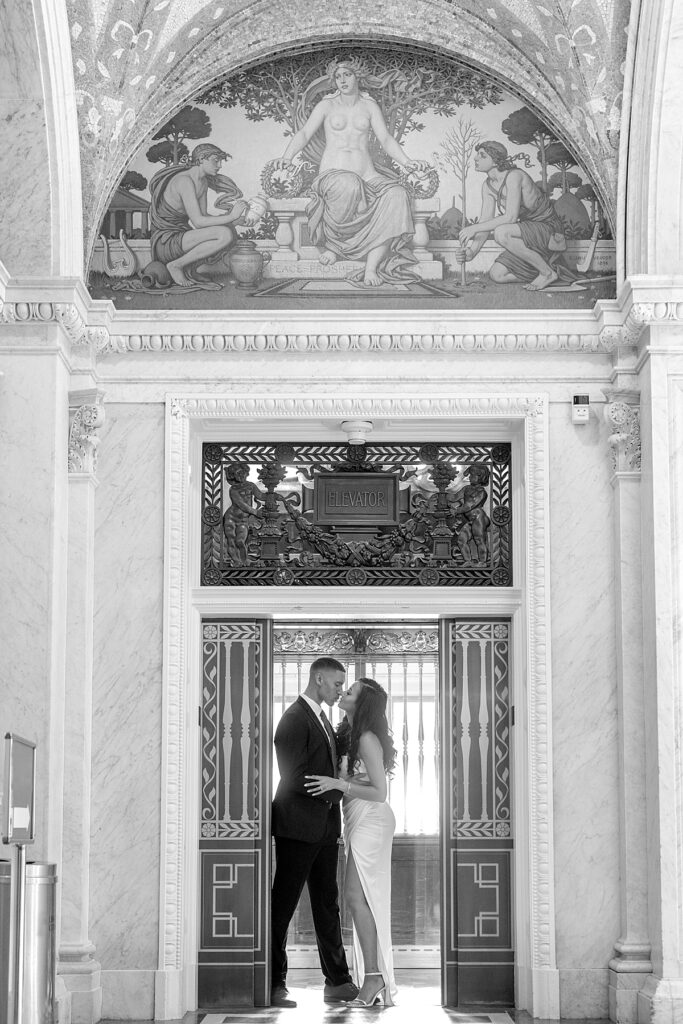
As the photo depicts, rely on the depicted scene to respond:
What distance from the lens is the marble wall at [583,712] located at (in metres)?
8.83

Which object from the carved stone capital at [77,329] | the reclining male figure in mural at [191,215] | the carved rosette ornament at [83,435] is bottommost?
the carved rosette ornament at [83,435]

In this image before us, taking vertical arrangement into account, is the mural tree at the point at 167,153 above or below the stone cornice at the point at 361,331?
above

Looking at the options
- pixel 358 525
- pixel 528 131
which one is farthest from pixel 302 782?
pixel 528 131

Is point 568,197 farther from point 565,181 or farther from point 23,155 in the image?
point 23,155

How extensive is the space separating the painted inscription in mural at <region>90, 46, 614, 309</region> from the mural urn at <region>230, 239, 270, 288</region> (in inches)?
0.5

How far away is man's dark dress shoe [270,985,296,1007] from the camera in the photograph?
9.10 meters

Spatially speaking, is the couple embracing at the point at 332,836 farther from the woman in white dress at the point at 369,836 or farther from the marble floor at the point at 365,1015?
the marble floor at the point at 365,1015

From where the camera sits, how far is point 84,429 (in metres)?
8.99

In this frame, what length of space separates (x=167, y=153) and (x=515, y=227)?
2.22 meters

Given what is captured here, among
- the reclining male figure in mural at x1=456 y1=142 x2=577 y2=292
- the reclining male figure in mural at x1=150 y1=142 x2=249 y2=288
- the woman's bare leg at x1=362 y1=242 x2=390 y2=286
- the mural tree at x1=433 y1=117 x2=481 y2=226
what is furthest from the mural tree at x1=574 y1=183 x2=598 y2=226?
the reclining male figure in mural at x1=150 y1=142 x2=249 y2=288

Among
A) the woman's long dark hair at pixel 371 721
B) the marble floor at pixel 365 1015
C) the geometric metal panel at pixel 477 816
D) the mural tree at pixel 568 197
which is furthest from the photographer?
the mural tree at pixel 568 197

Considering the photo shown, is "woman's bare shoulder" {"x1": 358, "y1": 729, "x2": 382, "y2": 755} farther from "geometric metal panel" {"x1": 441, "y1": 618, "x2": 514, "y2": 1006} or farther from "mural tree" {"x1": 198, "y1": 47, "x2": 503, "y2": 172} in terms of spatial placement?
"mural tree" {"x1": 198, "y1": 47, "x2": 503, "y2": 172}

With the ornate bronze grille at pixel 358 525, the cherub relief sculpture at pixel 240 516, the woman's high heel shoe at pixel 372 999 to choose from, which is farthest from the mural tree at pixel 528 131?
the woman's high heel shoe at pixel 372 999

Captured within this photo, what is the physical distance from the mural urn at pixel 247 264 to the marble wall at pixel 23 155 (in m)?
1.31
